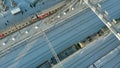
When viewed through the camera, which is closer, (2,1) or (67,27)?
(67,27)

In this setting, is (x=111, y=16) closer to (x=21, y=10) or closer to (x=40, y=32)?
(x=40, y=32)

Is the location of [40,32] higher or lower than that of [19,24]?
lower

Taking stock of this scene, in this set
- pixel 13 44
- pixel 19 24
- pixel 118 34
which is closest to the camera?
pixel 118 34

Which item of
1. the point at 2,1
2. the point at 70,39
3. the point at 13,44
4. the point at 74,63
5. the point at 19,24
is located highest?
the point at 2,1

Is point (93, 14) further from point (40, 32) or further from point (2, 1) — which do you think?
point (2, 1)

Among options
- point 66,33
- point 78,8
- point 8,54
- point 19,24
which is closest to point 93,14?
point 78,8

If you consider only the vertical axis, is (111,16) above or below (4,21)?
below

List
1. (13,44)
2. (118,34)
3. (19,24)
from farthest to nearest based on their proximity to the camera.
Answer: (19,24)
(13,44)
(118,34)

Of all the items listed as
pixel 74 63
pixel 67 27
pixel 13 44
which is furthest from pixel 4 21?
pixel 74 63

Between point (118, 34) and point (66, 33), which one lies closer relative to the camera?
point (118, 34)
